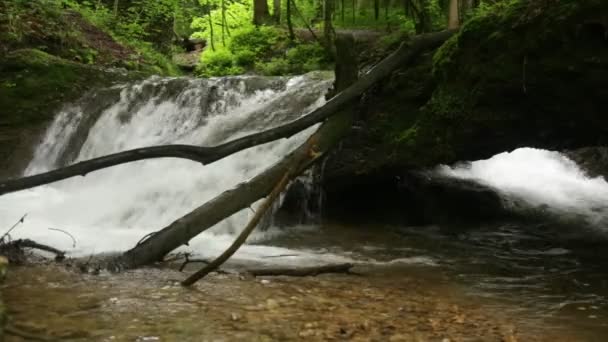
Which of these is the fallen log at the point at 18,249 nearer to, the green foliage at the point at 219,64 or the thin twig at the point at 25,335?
the thin twig at the point at 25,335

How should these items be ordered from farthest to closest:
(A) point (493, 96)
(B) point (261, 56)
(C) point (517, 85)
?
(B) point (261, 56) → (A) point (493, 96) → (C) point (517, 85)

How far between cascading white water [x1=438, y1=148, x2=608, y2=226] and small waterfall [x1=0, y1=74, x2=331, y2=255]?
4.49 meters

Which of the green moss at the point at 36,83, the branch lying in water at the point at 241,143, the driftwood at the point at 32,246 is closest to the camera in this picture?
the branch lying in water at the point at 241,143

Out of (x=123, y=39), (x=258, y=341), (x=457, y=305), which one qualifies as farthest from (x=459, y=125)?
(x=123, y=39)

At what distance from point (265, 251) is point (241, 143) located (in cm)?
158

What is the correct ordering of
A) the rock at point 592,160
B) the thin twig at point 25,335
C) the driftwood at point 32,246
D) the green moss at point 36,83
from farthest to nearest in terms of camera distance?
1. the rock at point 592,160
2. the green moss at point 36,83
3. the driftwood at point 32,246
4. the thin twig at point 25,335

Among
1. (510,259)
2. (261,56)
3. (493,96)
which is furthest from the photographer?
(261,56)

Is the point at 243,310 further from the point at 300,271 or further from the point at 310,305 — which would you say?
the point at 300,271

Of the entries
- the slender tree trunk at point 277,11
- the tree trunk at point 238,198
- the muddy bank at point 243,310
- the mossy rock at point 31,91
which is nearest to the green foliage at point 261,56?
the slender tree trunk at point 277,11

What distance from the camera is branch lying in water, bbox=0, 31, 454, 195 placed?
496cm

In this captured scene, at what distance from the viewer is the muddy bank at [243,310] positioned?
357 centimetres

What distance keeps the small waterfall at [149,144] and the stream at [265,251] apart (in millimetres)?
31

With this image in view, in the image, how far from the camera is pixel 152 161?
10.2 meters

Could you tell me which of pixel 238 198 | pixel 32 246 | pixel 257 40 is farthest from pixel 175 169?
pixel 257 40
